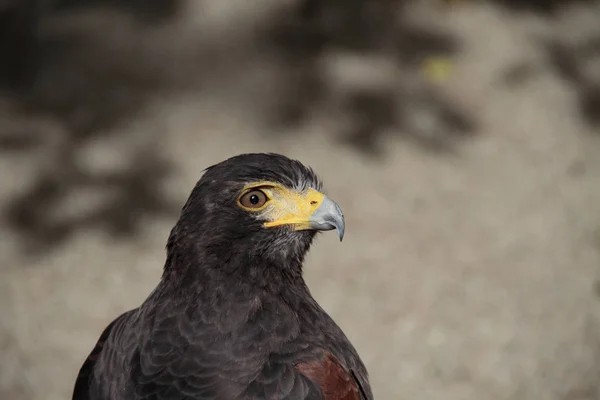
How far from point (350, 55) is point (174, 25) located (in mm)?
2085

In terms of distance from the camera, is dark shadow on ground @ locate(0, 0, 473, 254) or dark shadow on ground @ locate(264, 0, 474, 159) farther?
dark shadow on ground @ locate(264, 0, 474, 159)

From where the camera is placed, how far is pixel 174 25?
10414 mm

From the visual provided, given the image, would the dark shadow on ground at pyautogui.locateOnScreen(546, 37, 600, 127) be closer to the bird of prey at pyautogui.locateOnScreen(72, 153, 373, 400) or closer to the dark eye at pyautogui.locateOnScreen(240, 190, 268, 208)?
the bird of prey at pyautogui.locateOnScreen(72, 153, 373, 400)

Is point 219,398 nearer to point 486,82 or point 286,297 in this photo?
point 286,297

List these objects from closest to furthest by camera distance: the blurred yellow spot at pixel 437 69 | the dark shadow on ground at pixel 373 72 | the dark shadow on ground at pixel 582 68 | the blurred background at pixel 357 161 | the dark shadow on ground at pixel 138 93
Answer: the blurred background at pixel 357 161 < the dark shadow on ground at pixel 138 93 < the dark shadow on ground at pixel 373 72 < the dark shadow on ground at pixel 582 68 < the blurred yellow spot at pixel 437 69

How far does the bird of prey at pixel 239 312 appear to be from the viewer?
3.70 meters

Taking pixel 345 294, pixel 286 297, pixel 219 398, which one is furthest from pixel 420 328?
pixel 219 398

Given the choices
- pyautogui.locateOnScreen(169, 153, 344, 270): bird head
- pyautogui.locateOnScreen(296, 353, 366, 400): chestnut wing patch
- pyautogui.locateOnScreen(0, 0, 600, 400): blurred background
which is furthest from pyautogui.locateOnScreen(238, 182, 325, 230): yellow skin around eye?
pyautogui.locateOnScreen(0, 0, 600, 400): blurred background

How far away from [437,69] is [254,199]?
648 centimetres

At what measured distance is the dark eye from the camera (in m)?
3.91

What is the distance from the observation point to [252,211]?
3.91m

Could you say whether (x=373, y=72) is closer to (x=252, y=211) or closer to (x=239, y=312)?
(x=252, y=211)

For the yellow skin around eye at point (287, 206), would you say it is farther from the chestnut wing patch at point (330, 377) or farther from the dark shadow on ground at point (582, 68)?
the dark shadow on ground at point (582, 68)

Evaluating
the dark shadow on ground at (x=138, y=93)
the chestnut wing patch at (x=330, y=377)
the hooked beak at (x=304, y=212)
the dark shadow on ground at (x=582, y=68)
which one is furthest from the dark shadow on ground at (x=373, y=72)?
the chestnut wing patch at (x=330, y=377)
